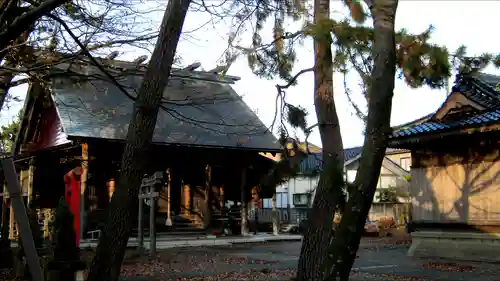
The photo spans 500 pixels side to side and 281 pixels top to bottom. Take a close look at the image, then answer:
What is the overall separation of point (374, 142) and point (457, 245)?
38.3 ft

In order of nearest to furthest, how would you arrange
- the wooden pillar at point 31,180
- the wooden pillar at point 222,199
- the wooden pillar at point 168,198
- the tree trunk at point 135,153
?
the tree trunk at point 135,153, the wooden pillar at point 168,198, the wooden pillar at point 31,180, the wooden pillar at point 222,199

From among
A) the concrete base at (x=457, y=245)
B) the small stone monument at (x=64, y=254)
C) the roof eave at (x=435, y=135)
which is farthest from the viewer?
the concrete base at (x=457, y=245)

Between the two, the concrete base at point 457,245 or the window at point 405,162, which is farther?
the window at point 405,162

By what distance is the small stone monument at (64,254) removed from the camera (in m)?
8.35

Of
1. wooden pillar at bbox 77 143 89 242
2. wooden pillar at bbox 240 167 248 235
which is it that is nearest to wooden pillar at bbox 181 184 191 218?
wooden pillar at bbox 240 167 248 235

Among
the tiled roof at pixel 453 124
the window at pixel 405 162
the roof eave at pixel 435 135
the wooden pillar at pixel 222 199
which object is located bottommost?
the wooden pillar at pixel 222 199

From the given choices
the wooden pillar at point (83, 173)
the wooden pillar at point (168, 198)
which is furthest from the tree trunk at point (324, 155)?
the wooden pillar at point (168, 198)

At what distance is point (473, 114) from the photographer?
13.2 metres

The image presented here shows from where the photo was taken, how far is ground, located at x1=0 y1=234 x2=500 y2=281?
10.7 metres

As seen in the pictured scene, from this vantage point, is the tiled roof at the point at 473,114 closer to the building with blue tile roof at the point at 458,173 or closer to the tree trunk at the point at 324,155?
the building with blue tile roof at the point at 458,173

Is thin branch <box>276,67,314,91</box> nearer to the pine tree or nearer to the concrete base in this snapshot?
the pine tree

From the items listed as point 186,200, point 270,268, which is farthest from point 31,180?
point 270,268

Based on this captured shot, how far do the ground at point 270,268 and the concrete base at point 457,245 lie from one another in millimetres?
558

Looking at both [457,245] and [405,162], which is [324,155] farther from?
[405,162]
